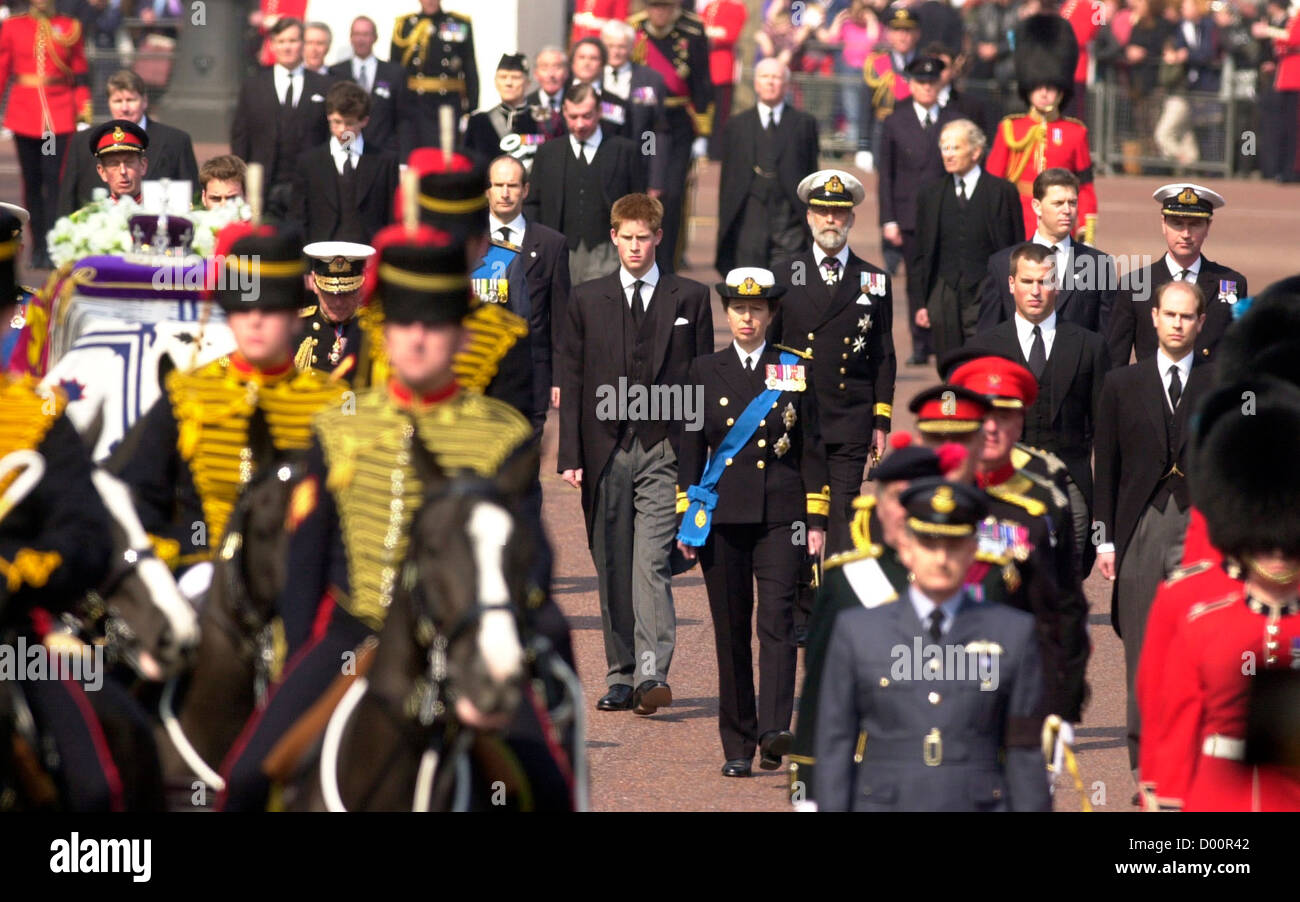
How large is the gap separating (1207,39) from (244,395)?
23711mm

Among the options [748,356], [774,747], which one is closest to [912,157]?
[748,356]

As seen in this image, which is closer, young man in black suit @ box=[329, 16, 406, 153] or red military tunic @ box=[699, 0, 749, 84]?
young man in black suit @ box=[329, 16, 406, 153]

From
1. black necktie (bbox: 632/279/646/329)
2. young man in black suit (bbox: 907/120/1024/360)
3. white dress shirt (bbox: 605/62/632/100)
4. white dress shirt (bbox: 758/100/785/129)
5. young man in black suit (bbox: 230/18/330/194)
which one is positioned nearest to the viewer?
black necktie (bbox: 632/279/646/329)

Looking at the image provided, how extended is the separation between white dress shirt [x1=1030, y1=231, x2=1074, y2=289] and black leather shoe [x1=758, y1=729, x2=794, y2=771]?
305 cm

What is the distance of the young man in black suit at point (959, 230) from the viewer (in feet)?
50.2

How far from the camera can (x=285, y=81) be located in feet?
57.7

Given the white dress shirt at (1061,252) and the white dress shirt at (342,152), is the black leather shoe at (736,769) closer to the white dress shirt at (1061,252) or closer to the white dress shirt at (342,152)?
the white dress shirt at (1061,252)

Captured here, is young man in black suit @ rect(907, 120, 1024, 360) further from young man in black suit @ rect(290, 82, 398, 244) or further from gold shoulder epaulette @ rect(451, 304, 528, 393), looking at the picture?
gold shoulder epaulette @ rect(451, 304, 528, 393)

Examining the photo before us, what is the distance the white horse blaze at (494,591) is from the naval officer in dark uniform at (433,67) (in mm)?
14949

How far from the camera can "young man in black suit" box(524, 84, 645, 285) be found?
1562 centimetres

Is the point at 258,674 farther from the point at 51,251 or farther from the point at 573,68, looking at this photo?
the point at 573,68

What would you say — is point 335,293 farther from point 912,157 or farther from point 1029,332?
point 912,157

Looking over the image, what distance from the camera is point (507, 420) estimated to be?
6262 mm

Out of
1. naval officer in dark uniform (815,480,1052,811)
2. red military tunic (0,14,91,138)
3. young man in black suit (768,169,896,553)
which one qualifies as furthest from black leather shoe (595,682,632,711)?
red military tunic (0,14,91,138)
